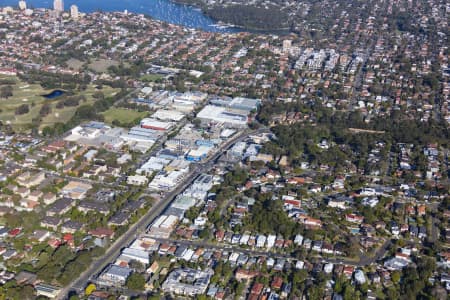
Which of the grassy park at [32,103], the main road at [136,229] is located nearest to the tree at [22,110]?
the grassy park at [32,103]

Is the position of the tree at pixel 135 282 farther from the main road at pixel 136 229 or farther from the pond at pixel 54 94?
the pond at pixel 54 94

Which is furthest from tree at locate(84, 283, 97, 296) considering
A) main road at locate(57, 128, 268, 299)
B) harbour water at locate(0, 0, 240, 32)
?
harbour water at locate(0, 0, 240, 32)

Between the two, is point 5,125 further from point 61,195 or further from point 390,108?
point 390,108

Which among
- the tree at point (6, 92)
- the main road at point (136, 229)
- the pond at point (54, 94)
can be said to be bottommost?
the pond at point (54, 94)

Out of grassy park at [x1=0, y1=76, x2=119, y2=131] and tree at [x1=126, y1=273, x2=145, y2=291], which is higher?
tree at [x1=126, y1=273, x2=145, y2=291]

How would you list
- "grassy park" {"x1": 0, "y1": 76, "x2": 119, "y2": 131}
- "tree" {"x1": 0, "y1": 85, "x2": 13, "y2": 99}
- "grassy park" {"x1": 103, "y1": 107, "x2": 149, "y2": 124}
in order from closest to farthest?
1. "grassy park" {"x1": 0, "y1": 76, "x2": 119, "y2": 131}
2. "grassy park" {"x1": 103, "y1": 107, "x2": 149, "y2": 124}
3. "tree" {"x1": 0, "y1": 85, "x2": 13, "y2": 99}

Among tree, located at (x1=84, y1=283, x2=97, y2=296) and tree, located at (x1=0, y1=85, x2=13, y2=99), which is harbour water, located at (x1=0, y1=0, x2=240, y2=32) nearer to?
tree, located at (x1=0, y1=85, x2=13, y2=99)

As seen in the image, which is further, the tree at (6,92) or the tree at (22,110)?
the tree at (6,92)
